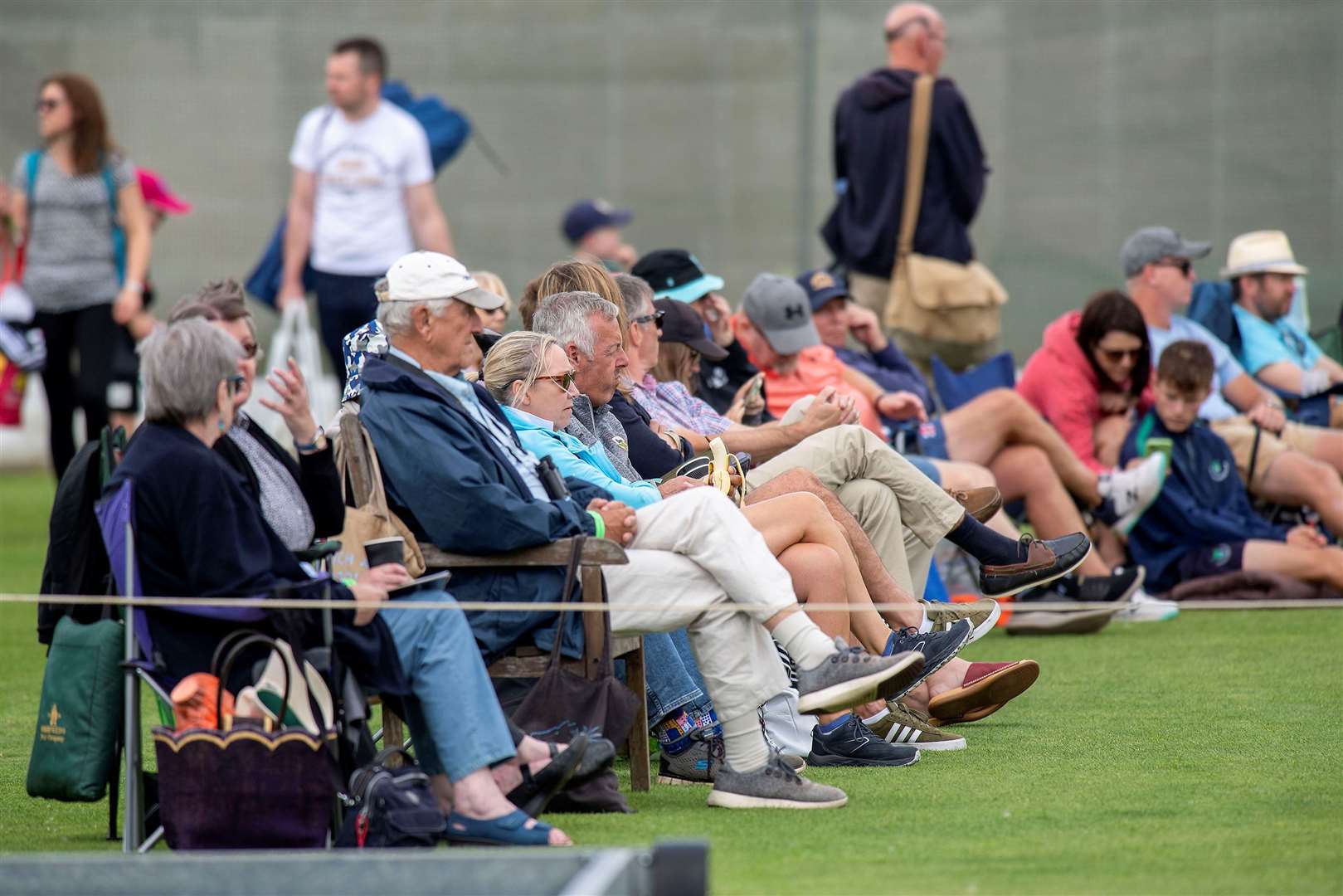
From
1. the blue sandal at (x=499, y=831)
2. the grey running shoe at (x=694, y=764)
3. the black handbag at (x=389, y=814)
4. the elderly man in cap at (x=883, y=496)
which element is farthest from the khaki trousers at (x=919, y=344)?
the black handbag at (x=389, y=814)

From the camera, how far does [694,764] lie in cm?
482

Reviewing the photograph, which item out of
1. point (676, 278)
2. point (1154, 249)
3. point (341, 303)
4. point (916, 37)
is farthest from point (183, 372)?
point (916, 37)

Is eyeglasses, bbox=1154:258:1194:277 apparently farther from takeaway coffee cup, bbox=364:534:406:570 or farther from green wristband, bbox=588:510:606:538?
takeaway coffee cup, bbox=364:534:406:570

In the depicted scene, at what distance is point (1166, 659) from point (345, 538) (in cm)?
333

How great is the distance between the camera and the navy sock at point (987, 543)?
5.86 m

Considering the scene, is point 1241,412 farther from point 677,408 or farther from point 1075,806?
point 1075,806

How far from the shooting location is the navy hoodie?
9180mm

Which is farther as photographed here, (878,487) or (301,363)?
(301,363)

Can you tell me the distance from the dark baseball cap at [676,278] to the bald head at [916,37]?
2809 millimetres

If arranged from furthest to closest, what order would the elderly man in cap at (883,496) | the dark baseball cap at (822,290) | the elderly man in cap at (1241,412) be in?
the elderly man in cap at (1241,412)
the dark baseball cap at (822,290)
the elderly man in cap at (883,496)

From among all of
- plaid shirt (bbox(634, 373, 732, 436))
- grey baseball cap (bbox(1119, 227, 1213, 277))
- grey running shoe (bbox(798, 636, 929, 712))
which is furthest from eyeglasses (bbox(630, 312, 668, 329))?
grey baseball cap (bbox(1119, 227, 1213, 277))

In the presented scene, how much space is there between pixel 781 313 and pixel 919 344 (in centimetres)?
241

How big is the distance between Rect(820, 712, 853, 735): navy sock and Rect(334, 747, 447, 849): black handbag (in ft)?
4.51

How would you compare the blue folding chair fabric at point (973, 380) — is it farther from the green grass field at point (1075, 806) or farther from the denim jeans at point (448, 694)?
the denim jeans at point (448, 694)
